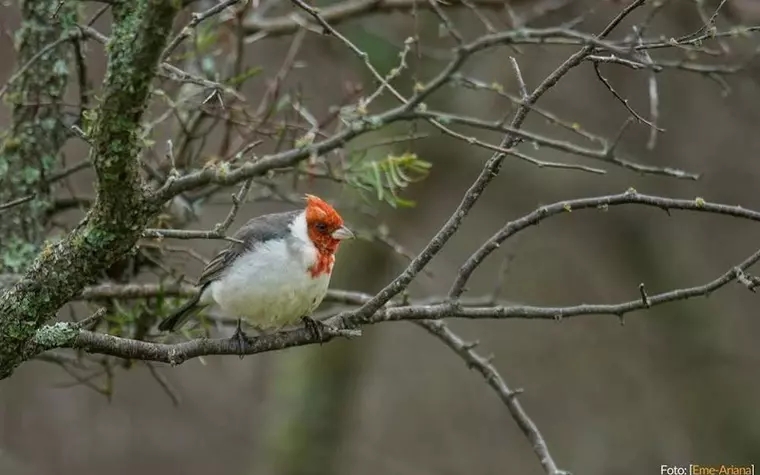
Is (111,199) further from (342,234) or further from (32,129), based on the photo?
(342,234)

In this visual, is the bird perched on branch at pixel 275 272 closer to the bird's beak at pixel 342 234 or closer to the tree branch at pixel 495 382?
the bird's beak at pixel 342 234

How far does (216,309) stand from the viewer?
4590 mm

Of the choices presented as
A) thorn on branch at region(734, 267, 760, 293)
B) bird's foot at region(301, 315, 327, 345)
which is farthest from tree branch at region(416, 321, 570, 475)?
thorn on branch at region(734, 267, 760, 293)

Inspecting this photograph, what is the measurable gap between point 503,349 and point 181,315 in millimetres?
5521

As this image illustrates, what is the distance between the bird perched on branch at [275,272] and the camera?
3730mm

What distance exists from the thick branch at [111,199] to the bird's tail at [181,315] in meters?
1.12

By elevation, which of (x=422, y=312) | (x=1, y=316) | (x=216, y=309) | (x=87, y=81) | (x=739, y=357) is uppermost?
(x=739, y=357)

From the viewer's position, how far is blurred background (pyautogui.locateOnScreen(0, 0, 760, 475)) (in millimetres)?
7207

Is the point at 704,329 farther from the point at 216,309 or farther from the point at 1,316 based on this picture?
the point at 1,316

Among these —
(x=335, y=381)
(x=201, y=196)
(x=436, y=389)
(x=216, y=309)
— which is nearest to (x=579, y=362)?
(x=436, y=389)

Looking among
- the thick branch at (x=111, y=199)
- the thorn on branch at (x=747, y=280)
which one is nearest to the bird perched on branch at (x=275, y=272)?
the thick branch at (x=111, y=199)

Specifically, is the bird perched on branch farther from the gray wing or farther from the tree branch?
the tree branch

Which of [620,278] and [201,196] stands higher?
[620,278]

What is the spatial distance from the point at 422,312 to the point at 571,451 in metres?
6.00
